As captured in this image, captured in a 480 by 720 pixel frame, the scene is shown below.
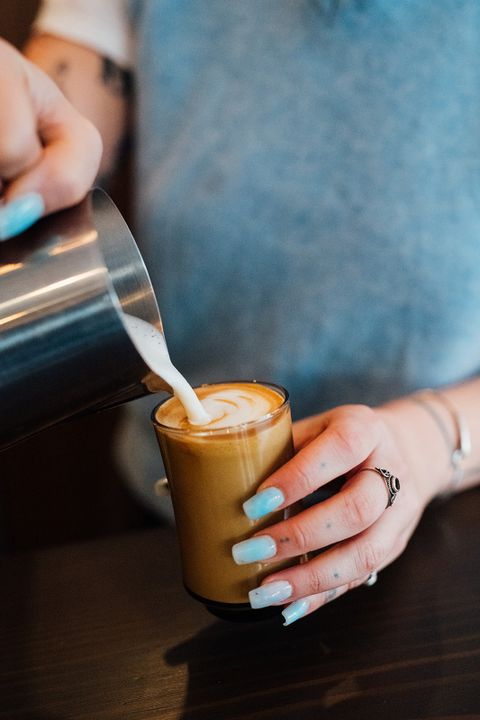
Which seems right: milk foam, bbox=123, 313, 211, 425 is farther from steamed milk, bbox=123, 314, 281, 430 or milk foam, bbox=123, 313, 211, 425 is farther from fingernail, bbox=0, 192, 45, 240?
fingernail, bbox=0, 192, 45, 240

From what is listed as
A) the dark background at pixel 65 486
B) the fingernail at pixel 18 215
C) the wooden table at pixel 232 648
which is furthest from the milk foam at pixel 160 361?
the dark background at pixel 65 486

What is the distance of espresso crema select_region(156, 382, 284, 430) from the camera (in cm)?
63

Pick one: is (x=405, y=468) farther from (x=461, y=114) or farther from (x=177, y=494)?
(x=461, y=114)

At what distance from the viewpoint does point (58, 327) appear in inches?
19.4

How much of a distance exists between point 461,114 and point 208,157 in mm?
343

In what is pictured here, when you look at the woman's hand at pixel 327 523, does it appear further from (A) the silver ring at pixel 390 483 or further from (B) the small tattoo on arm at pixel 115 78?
(B) the small tattoo on arm at pixel 115 78

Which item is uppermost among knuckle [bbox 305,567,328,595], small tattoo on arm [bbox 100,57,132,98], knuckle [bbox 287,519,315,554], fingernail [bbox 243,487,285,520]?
small tattoo on arm [bbox 100,57,132,98]

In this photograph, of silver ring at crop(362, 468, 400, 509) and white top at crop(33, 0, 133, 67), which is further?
white top at crop(33, 0, 133, 67)

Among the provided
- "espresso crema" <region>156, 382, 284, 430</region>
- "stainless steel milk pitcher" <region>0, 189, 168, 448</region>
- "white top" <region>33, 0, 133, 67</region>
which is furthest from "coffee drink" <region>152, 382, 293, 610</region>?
"white top" <region>33, 0, 133, 67</region>

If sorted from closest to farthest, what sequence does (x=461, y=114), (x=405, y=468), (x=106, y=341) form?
(x=106, y=341) < (x=405, y=468) < (x=461, y=114)

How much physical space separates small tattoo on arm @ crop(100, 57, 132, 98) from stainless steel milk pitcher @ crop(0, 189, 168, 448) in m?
0.62

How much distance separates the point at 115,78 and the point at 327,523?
2.58 ft

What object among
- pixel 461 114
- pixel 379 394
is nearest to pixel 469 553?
pixel 379 394

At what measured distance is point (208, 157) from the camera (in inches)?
38.9
